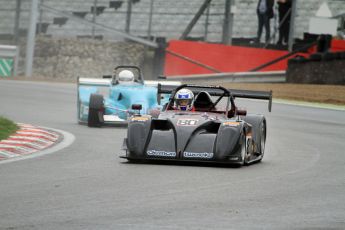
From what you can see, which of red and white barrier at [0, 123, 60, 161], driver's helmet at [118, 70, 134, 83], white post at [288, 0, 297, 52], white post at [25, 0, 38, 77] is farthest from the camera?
white post at [25, 0, 38, 77]

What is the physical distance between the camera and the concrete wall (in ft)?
111

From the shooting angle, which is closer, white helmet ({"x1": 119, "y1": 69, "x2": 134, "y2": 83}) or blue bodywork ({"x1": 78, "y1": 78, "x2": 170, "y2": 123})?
blue bodywork ({"x1": 78, "y1": 78, "x2": 170, "y2": 123})

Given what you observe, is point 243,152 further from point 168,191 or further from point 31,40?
point 31,40

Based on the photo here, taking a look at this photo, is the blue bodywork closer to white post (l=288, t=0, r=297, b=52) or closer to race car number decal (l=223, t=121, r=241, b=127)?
race car number decal (l=223, t=121, r=241, b=127)

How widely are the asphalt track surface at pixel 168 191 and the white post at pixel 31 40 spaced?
17602mm

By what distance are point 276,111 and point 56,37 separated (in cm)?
1118

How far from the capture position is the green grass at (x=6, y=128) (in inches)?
556

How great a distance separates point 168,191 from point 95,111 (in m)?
9.16

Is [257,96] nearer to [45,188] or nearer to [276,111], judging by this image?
[45,188]

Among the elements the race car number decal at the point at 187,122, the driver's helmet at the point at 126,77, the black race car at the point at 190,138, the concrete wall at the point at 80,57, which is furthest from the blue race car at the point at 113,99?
the concrete wall at the point at 80,57

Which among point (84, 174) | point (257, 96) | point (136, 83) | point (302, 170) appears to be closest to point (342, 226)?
point (84, 174)

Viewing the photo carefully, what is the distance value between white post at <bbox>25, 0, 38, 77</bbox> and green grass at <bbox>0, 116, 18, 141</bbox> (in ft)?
58.3

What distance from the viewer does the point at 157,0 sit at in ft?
104

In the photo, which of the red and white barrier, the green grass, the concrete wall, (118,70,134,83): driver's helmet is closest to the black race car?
the red and white barrier
